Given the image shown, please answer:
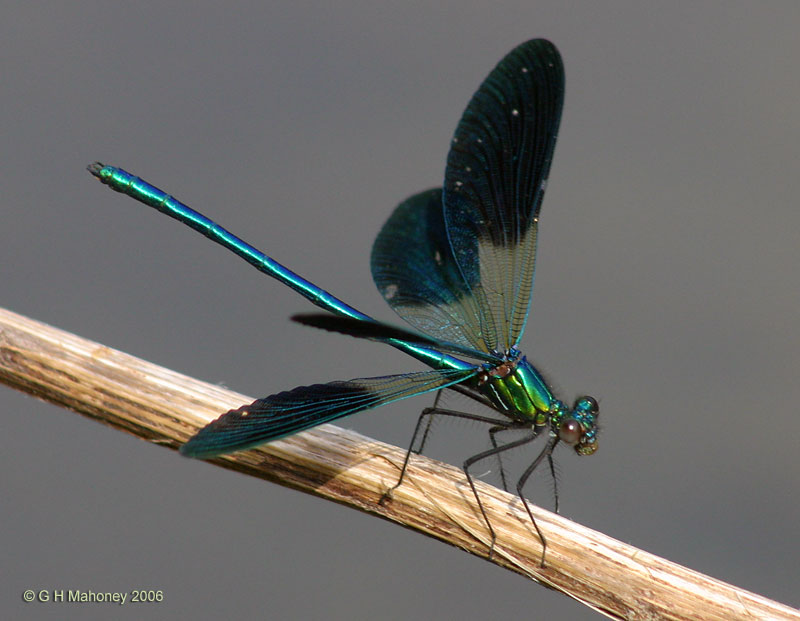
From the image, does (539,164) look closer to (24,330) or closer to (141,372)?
(141,372)

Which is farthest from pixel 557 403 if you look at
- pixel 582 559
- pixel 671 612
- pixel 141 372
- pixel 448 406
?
pixel 141 372

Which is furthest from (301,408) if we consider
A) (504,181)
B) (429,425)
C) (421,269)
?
(504,181)

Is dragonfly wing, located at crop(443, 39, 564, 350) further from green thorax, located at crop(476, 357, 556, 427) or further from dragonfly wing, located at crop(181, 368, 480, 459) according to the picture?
dragonfly wing, located at crop(181, 368, 480, 459)

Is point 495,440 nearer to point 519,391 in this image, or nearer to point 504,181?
point 519,391

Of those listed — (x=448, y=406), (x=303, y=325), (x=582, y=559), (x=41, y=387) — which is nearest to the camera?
(x=303, y=325)

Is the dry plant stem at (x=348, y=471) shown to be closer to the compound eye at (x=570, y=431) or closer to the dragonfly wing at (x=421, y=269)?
the compound eye at (x=570, y=431)

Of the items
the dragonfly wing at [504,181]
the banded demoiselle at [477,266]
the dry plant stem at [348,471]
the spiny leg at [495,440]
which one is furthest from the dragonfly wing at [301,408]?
the dragonfly wing at [504,181]

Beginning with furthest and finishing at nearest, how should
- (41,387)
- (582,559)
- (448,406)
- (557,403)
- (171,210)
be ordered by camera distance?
(171,210), (448,406), (557,403), (41,387), (582,559)
